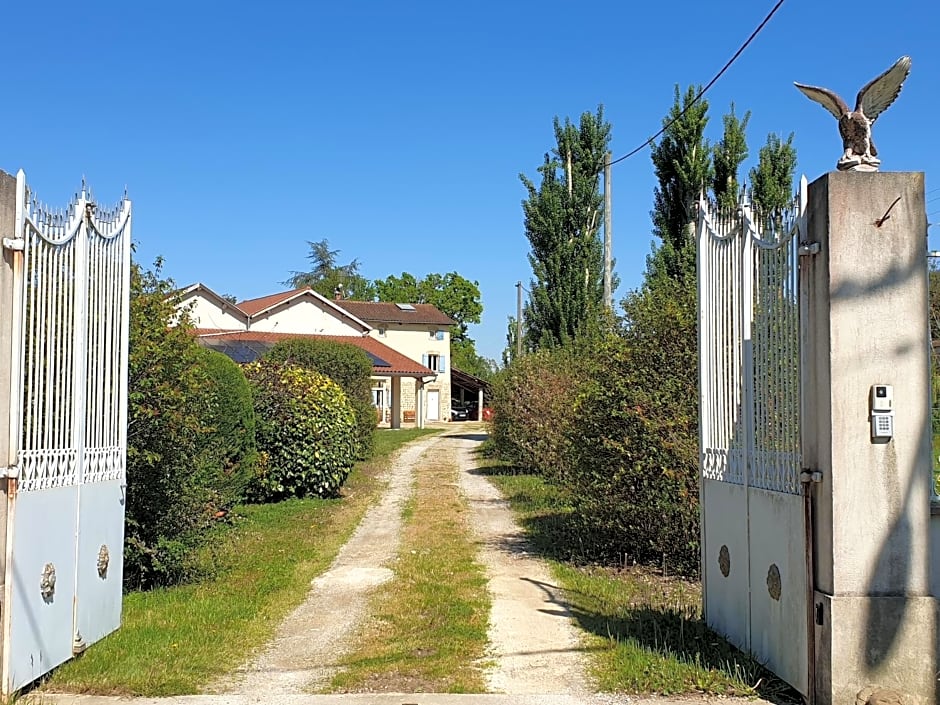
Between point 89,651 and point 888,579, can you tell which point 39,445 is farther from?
point 888,579

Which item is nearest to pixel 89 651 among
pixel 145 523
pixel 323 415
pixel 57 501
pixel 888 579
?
pixel 57 501

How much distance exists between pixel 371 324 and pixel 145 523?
49.3 meters

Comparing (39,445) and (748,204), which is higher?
(748,204)

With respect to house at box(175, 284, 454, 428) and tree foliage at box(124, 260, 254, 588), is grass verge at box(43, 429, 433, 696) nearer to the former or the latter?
tree foliage at box(124, 260, 254, 588)

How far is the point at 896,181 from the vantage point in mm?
5703

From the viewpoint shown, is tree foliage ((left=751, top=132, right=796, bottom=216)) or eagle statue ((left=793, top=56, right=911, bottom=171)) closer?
eagle statue ((left=793, top=56, right=911, bottom=171))

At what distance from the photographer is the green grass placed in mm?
6254

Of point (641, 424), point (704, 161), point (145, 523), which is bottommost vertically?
point (145, 523)

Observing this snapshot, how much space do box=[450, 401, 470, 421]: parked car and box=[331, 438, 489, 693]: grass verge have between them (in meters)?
49.5

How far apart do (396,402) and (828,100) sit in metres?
40.9

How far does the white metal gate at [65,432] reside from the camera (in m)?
5.85

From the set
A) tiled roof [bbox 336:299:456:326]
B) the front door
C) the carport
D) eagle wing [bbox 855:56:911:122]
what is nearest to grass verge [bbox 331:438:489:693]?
eagle wing [bbox 855:56:911:122]

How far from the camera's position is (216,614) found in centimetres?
859

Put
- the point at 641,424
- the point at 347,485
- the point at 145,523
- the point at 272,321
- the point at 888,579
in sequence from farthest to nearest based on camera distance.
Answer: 1. the point at 272,321
2. the point at 347,485
3. the point at 641,424
4. the point at 145,523
5. the point at 888,579
